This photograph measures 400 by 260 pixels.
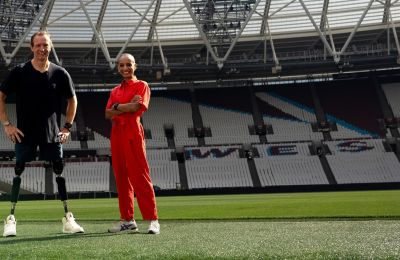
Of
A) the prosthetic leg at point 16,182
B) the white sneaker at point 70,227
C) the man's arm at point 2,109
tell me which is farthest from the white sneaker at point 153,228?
the man's arm at point 2,109

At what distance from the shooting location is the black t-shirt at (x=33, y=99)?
5.76 metres

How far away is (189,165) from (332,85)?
1644 centimetres

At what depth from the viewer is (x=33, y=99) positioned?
19.0ft

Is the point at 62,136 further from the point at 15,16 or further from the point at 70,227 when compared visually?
the point at 15,16

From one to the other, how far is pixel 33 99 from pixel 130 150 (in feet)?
4.28

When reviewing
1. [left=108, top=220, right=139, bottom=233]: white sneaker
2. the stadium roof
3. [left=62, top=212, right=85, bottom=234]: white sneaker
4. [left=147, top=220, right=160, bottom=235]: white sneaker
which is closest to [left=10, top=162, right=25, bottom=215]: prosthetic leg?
[left=62, top=212, right=85, bottom=234]: white sneaker

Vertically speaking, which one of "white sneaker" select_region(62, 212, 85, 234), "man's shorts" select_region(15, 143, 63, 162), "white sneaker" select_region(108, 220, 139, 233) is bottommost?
"white sneaker" select_region(108, 220, 139, 233)

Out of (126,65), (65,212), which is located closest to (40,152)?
(65,212)

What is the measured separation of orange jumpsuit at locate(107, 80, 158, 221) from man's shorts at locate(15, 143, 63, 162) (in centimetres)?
68

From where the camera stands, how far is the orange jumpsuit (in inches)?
233

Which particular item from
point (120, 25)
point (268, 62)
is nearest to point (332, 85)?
point (268, 62)

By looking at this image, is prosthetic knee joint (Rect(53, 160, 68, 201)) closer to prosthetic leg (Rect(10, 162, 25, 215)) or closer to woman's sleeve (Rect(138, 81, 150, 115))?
prosthetic leg (Rect(10, 162, 25, 215))

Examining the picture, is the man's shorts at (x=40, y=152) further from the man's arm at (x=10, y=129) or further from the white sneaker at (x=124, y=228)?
the white sneaker at (x=124, y=228)

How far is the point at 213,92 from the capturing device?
47.3m
